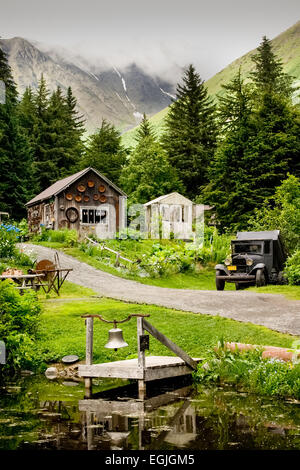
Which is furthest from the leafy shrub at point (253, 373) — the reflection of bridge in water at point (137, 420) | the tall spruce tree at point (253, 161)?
the tall spruce tree at point (253, 161)

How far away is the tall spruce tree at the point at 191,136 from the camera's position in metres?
51.9

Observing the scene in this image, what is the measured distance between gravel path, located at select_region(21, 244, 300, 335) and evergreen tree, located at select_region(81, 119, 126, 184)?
33.0 metres

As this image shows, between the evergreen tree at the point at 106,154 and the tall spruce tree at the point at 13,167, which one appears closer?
the tall spruce tree at the point at 13,167

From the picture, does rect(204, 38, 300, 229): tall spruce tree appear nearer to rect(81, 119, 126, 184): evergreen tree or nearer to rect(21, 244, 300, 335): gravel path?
rect(21, 244, 300, 335): gravel path

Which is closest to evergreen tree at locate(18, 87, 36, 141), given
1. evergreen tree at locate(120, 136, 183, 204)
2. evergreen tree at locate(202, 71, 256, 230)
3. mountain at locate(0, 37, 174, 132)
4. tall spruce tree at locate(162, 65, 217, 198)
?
evergreen tree at locate(120, 136, 183, 204)

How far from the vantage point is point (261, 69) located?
55.0m

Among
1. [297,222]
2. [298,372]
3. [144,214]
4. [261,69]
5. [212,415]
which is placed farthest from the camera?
[261,69]

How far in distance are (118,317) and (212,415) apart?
5.68 meters

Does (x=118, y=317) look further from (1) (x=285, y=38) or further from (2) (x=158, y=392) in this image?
(1) (x=285, y=38)

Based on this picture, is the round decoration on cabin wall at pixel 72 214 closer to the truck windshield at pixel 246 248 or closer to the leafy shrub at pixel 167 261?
the leafy shrub at pixel 167 261

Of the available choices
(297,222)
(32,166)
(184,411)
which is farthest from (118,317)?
(32,166)

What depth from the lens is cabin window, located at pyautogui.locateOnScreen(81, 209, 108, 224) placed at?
38.4 metres

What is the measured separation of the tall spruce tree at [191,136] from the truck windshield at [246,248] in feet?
92.3

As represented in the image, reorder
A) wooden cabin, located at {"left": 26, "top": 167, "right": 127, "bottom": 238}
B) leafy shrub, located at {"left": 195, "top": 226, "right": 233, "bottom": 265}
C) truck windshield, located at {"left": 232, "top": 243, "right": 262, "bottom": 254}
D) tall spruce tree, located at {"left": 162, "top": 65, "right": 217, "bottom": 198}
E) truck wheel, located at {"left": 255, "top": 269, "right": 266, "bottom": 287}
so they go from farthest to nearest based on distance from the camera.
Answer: tall spruce tree, located at {"left": 162, "top": 65, "right": 217, "bottom": 198}, wooden cabin, located at {"left": 26, "top": 167, "right": 127, "bottom": 238}, leafy shrub, located at {"left": 195, "top": 226, "right": 233, "bottom": 265}, truck windshield, located at {"left": 232, "top": 243, "right": 262, "bottom": 254}, truck wheel, located at {"left": 255, "top": 269, "right": 266, "bottom": 287}
